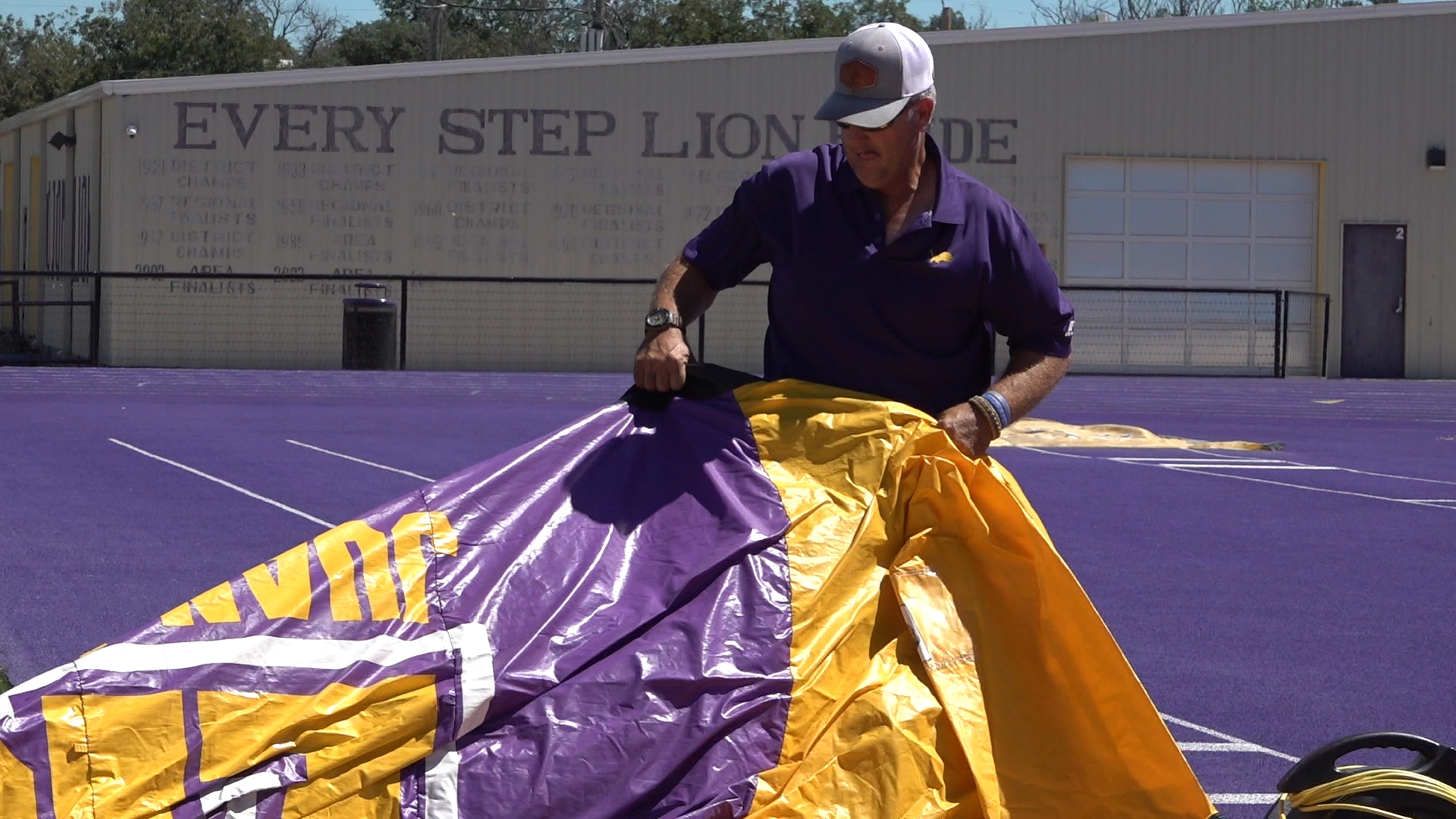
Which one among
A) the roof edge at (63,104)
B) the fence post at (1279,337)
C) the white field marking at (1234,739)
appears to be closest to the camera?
the white field marking at (1234,739)

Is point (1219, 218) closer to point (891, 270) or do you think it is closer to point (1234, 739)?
Result: point (1234, 739)

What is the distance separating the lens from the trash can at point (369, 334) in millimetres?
25312

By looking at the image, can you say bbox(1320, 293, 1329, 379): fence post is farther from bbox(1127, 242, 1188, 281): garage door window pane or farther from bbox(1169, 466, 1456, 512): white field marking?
bbox(1169, 466, 1456, 512): white field marking

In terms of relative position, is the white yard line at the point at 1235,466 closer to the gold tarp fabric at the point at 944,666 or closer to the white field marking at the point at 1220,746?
the white field marking at the point at 1220,746

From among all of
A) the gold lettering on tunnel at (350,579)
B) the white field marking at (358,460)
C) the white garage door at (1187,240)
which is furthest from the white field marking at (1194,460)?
the white garage door at (1187,240)

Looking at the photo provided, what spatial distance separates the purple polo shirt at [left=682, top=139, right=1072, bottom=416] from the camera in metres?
4.03

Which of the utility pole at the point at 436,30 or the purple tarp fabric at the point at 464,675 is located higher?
the utility pole at the point at 436,30

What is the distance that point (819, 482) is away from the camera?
4098 millimetres

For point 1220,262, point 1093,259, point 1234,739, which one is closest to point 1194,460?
point 1234,739

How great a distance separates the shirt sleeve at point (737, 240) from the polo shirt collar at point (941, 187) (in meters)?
0.19

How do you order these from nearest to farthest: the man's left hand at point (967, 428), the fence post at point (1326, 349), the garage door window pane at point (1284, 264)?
the man's left hand at point (967, 428) → the fence post at point (1326, 349) → the garage door window pane at point (1284, 264)

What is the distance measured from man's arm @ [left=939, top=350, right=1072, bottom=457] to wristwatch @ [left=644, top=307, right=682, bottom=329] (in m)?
0.67

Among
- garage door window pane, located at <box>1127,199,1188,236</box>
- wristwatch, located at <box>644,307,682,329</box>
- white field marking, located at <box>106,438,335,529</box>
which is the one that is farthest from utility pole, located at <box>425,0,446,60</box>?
wristwatch, located at <box>644,307,682,329</box>

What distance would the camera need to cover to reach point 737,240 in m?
4.29
